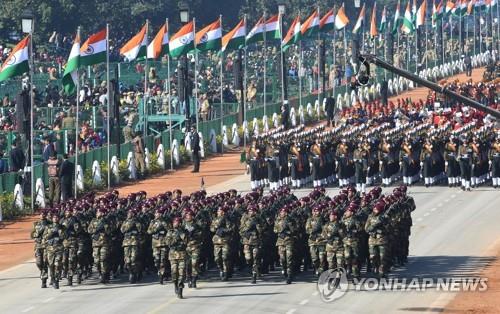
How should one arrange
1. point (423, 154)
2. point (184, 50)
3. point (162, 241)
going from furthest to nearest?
point (184, 50), point (423, 154), point (162, 241)

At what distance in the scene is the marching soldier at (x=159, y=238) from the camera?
3753cm

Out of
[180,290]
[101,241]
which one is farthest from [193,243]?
[101,241]

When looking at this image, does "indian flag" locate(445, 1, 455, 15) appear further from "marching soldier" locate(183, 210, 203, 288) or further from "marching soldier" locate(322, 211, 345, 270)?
"marching soldier" locate(183, 210, 203, 288)

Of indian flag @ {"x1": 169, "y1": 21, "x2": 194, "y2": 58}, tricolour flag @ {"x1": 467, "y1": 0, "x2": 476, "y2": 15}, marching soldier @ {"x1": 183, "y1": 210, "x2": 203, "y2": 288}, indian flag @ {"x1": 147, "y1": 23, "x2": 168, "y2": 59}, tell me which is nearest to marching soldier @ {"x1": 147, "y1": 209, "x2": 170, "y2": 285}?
marching soldier @ {"x1": 183, "y1": 210, "x2": 203, "y2": 288}

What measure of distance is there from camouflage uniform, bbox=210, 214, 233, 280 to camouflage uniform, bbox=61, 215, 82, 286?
2.90 metres

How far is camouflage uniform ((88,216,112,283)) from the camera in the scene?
38531mm

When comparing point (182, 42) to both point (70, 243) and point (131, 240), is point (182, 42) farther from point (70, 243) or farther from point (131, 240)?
point (131, 240)

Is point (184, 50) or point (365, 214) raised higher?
point (184, 50)

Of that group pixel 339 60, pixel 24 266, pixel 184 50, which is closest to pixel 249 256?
pixel 24 266

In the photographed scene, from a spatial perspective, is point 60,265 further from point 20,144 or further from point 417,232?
point 20,144

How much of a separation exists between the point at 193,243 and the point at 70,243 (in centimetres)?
304

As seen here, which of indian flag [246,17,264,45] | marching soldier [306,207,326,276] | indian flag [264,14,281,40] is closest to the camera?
marching soldier [306,207,326,276]

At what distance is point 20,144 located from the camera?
184ft

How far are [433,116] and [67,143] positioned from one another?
1289 cm
